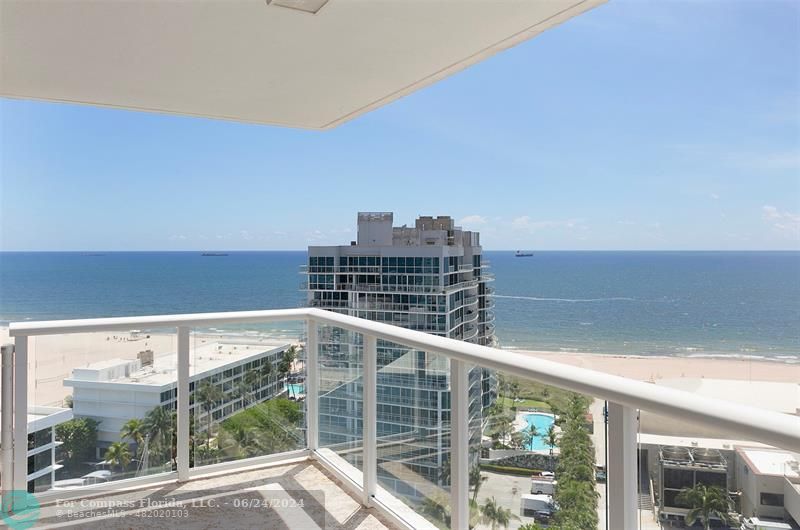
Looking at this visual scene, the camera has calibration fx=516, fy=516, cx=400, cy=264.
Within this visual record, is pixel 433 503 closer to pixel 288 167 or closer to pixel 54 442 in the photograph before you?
pixel 54 442

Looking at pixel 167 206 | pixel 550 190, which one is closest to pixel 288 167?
pixel 167 206

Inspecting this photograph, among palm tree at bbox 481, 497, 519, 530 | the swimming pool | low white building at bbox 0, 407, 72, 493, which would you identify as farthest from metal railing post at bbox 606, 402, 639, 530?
low white building at bbox 0, 407, 72, 493

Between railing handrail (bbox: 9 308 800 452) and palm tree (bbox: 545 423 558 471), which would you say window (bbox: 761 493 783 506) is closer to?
railing handrail (bbox: 9 308 800 452)

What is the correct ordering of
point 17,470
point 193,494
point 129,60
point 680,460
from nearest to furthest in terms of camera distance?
point 680,460, point 129,60, point 17,470, point 193,494

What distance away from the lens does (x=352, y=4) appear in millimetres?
1910

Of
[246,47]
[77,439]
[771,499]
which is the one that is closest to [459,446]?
[771,499]

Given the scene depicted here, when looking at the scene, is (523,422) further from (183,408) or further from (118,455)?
(118,455)

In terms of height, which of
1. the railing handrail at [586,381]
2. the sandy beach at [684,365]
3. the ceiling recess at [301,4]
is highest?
the ceiling recess at [301,4]

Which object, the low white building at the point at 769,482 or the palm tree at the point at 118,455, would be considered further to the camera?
the palm tree at the point at 118,455

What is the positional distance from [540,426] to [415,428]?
848 mm

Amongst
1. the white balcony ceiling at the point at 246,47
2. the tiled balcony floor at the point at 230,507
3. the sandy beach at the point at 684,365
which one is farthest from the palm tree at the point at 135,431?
the sandy beach at the point at 684,365

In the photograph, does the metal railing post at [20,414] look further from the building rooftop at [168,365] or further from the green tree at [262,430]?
the green tree at [262,430]

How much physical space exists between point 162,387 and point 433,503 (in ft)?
5.73

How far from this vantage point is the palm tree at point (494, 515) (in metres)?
1.80
